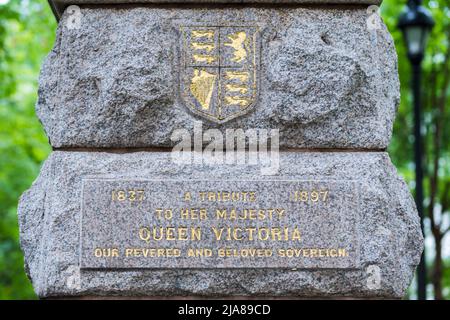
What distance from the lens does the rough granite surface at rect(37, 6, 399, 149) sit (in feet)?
16.8

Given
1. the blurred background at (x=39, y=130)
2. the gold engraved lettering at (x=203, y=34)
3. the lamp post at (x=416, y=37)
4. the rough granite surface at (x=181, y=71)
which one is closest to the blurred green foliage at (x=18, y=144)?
the blurred background at (x=39, y=130)

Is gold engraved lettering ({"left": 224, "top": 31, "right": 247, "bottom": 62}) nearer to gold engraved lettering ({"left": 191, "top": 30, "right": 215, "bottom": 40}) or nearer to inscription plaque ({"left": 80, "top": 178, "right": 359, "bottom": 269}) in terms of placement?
gold engraved lettering ({"left": 191, "top": 30, "right": 215, "bottom": 40})

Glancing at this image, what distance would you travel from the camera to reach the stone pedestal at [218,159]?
4.98 metres

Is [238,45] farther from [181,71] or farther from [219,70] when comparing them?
[181,71]

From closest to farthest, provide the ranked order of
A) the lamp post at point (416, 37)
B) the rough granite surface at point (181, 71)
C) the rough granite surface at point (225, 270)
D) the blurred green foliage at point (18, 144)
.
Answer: the rough granite surface at point (225, 270), the rough granite surface at point (181, 71), the lamp post at point (416, 37), the blurred green foliage at point (18, 144)

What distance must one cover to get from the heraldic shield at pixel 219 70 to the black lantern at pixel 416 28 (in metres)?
5.41

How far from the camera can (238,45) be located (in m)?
5.20

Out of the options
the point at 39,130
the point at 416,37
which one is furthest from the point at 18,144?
the point at 416,37

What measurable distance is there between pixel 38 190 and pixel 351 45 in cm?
203

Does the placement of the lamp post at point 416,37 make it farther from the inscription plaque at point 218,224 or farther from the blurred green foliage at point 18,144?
the blurred green foliage at point 18,144

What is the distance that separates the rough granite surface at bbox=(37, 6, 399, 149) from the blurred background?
22.4ft

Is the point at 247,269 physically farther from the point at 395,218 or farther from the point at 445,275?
the point at 445,275

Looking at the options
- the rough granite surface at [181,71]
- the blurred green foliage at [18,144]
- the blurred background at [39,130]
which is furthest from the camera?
the blurred green foliage at [18,144]

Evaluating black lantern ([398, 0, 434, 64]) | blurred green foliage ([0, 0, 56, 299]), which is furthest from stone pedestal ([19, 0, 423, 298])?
blurred green foliage ([0, 0, 56, 299])
